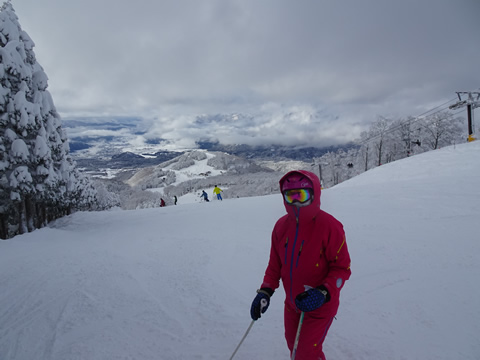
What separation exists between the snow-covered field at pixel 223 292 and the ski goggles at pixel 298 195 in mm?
2268

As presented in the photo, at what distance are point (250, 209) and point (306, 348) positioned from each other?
11.0 metres

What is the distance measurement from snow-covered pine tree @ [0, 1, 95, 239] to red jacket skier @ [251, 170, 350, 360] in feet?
46.5

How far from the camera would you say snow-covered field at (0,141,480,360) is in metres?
3.53

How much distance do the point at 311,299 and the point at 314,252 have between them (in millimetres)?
419

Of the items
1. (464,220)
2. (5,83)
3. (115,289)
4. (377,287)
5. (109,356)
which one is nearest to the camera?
(109,356)

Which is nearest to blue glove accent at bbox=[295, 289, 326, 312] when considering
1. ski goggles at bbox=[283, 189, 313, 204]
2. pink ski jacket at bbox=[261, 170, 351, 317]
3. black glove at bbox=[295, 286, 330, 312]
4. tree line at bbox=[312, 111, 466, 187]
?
black glove at bbox=[295, 286, 330, 312]

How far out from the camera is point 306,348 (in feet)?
8.00

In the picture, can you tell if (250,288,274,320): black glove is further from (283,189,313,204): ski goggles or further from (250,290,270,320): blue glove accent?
(283,189,313,204): ski goggles

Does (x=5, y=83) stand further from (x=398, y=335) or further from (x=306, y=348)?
(x=398, y=335)

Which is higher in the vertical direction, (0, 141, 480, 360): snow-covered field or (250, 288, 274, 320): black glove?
(250, 288, 274, 320): black glove

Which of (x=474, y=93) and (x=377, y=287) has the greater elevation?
(x=474, y=93)

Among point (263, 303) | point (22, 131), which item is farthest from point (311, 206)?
point (22, 131)

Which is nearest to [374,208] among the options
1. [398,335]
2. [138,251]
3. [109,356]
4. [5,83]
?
[398,335]

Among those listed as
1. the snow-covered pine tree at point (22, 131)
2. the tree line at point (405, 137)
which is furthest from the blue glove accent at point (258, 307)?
the tree line at point (405, 137)
